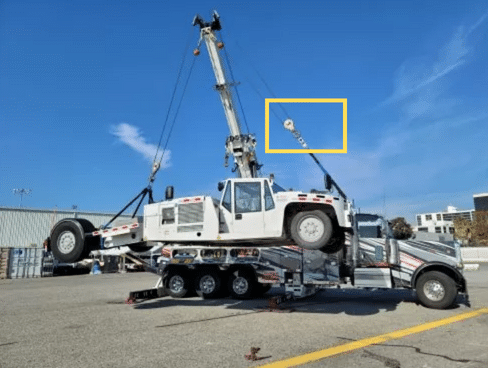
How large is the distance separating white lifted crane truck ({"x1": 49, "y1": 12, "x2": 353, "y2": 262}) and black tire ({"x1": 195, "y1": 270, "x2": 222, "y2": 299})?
338 centimetres

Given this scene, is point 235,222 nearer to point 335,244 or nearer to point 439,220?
point 335,244

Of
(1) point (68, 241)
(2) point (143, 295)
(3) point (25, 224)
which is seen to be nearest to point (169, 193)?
(1) point (68, 241)

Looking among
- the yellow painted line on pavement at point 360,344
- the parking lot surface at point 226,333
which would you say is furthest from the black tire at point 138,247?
the yellow painted line on pavement at point 360,344

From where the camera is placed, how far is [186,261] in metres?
13.2

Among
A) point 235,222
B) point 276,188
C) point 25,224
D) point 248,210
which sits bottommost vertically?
point 235,222

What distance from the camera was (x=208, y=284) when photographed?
13211mm

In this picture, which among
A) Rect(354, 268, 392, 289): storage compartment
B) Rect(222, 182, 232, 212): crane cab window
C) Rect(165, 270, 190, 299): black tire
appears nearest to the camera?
Rect(222, 182, 232, 212): crane cab window

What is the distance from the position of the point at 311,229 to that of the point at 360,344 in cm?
241

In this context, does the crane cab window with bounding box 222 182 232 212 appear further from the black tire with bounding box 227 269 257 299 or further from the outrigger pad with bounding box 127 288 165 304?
the outrigger pad with bounding box 127 288 165 304

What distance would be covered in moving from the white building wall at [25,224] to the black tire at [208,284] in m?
25.9

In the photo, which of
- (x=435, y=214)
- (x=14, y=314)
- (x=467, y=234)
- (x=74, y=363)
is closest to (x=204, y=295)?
(x=14, y=314)

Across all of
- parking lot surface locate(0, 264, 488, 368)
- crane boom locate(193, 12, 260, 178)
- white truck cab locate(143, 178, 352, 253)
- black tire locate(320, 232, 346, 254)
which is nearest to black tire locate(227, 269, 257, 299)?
parking lot surface locate(0, 264, 488, 368)

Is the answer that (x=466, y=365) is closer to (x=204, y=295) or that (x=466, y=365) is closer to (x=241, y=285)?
(x=241, y=285)

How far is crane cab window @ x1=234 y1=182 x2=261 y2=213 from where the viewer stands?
29.4ft
